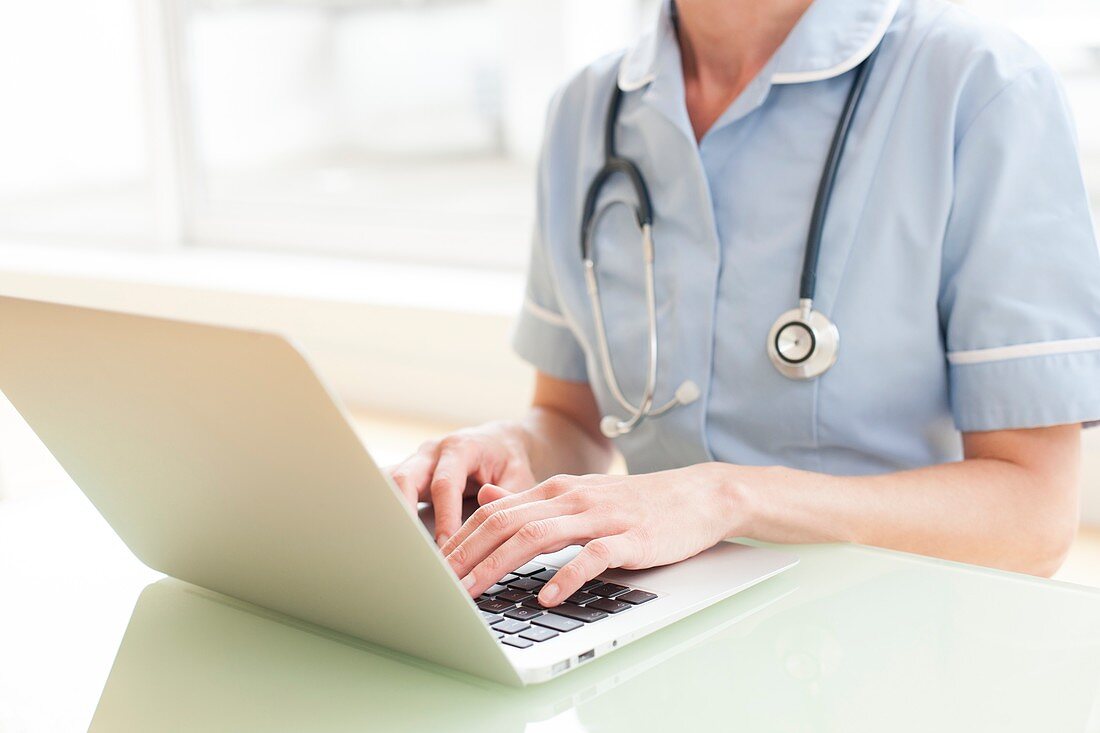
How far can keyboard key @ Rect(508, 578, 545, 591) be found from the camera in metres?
0.67

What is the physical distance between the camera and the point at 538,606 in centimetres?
64

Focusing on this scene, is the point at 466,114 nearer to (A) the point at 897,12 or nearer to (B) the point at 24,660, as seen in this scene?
(A) the point at 897,12

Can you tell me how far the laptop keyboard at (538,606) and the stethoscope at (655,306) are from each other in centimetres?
38

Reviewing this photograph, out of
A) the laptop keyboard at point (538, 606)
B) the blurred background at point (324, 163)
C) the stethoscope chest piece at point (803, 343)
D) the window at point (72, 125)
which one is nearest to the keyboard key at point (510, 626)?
the laptop keyboard at point (538, 606)

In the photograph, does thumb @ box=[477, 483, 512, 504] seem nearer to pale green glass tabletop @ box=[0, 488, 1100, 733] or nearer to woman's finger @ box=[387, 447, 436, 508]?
woman's finger @ box=[387, 447, 436, 508]

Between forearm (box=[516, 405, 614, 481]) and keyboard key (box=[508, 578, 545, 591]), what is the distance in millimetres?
384

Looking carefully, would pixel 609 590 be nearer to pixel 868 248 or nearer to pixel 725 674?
pixel 725 674

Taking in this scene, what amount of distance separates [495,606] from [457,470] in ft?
0.81

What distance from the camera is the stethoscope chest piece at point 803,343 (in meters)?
0.98

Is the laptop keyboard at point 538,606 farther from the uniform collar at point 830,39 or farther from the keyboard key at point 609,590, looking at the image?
the uniform collar at point 830,39

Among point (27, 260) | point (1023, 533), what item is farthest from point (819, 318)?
point (27, 260)

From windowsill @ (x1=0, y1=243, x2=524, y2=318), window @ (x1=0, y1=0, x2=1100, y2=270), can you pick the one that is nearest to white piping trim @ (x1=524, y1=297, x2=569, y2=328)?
windowsill @ (x1=0, y1=243, x2=524, y2=318)

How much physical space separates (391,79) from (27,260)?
95cm

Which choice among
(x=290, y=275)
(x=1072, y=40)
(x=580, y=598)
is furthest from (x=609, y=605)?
(x=290, y=275)
